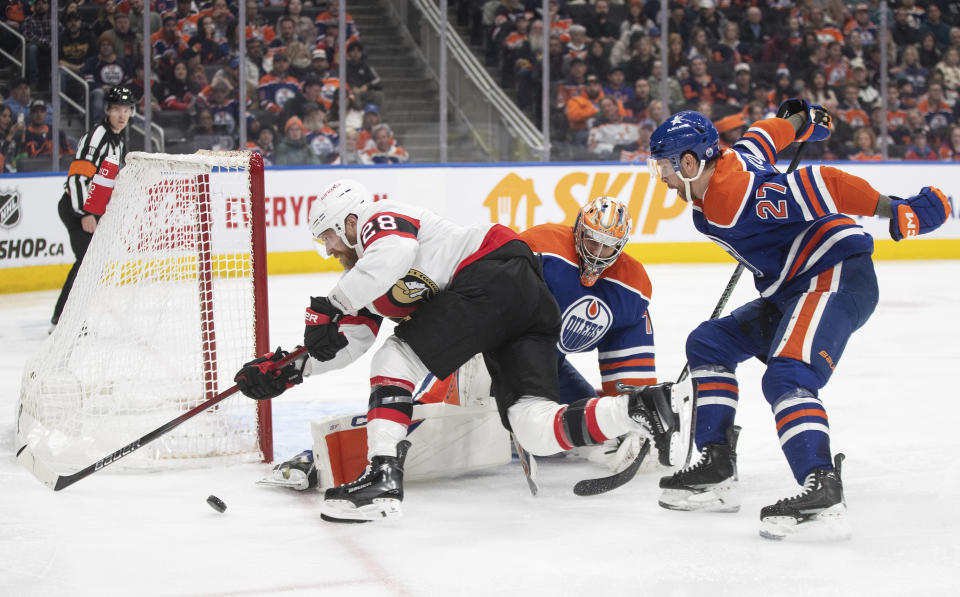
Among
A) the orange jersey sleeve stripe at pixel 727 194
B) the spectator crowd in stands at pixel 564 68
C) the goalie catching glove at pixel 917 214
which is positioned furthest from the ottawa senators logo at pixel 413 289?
the spectator crowd in stands at pixel 564 68

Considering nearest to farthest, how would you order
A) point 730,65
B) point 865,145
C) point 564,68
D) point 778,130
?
point 778,130, point 564,68, point 865,145, point 730,65

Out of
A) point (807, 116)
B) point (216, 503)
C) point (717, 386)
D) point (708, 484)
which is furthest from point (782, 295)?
point (216, 503)

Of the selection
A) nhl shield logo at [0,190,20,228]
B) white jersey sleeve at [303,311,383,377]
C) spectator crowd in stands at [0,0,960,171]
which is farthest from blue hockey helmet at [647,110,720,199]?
spectator crowd in stands at [0,0,960,171]

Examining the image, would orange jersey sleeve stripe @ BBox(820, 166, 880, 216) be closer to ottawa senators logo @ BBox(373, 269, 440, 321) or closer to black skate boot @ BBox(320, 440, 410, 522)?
ottawa senators logo @ BBox(373, 269, 440, 321)

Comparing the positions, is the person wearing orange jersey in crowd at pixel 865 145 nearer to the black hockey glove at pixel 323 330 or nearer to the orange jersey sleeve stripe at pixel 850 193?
the orange jersey sleeve stripe at pixel 850 193

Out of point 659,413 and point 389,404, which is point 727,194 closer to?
point 659,413


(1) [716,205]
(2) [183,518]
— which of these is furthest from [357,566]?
(1) [716,205]

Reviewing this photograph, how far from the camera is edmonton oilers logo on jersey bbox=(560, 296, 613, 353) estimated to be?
323cm

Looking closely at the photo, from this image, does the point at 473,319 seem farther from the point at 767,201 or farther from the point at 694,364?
the point at 767,201

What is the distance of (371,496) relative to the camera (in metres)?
2.70

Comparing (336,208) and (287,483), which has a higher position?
(336,208)

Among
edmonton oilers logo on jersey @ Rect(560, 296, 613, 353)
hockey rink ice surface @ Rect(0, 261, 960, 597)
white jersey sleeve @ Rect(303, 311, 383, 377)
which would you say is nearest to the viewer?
hockey rink ice surface @ Rect(0, 261, 960, 597)

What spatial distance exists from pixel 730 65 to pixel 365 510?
772 centimetres

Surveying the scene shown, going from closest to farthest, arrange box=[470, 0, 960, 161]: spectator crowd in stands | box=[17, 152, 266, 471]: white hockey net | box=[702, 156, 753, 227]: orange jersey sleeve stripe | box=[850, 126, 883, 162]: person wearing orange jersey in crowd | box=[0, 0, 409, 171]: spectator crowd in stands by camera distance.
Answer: box=[702, 156, 753, 227]: orange jersey sleeve stripe < box=[17, 152, 266, 471]: white hockey net < box=[0, 0, 409, 171]: spectator crowd in stands < box=[470, 0, 960, 161]: spectator crowd in stands < box=[850, 126, 883, 162]: person wearing orange jersey in crowd
